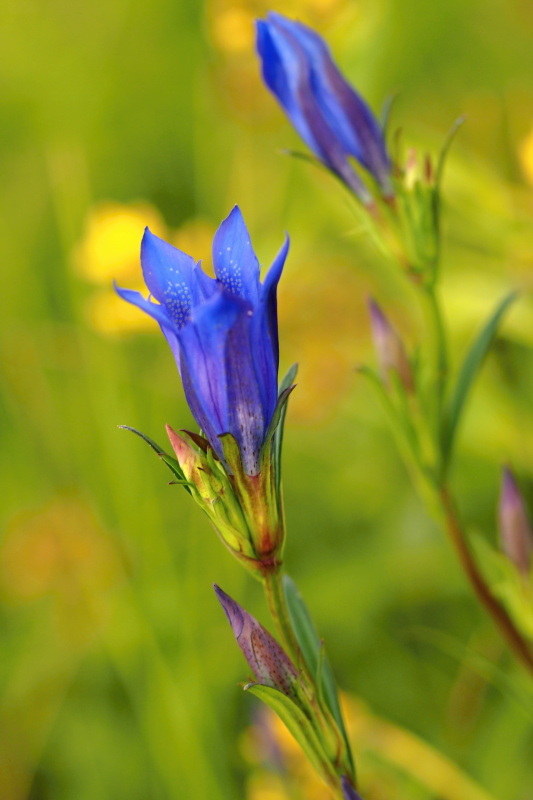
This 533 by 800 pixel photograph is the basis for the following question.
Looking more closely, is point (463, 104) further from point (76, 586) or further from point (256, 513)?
point (256, 513)

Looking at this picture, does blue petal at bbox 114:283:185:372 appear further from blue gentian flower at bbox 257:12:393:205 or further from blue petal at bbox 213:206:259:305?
blue gentian flower at bbox 257:12:393:205

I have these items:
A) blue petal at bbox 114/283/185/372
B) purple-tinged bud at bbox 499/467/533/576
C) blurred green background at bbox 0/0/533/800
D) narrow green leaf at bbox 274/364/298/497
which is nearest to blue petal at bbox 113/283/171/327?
blue petal at bbox 114/283/185/372

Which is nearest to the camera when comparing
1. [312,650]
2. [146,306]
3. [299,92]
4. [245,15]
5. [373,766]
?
[146,306]

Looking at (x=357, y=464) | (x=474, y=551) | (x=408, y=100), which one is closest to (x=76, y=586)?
(x=357, y=464)

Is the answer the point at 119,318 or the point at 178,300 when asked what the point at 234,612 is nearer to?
the point at 178,300

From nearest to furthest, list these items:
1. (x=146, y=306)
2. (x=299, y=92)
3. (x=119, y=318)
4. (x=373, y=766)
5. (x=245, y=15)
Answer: (x=146, y=306) → (x=299, y=92) → (x=373, y=766) → (x=119, y=318) → (x=245, y=15)

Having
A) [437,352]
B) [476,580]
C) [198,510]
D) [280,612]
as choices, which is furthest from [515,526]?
[198,510]
